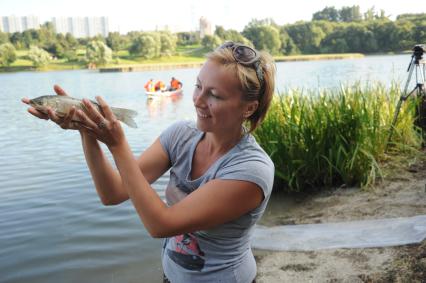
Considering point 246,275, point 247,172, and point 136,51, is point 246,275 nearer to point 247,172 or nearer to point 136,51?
point 247,172

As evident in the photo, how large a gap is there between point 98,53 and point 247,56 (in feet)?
280

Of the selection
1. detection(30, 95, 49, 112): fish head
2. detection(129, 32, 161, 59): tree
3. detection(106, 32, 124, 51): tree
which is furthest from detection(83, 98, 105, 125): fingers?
detection(106, 32, 124, 51): tree

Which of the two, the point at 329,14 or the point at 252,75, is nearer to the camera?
the point at 252,75

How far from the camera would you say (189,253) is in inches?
70.2

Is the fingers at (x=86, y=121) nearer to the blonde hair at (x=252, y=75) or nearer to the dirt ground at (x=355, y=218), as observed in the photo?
the blonde hair at (x=252, y=75)

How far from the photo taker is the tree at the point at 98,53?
82625 mm

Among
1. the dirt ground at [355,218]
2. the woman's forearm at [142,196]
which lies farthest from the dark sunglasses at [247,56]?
the dirt ground at [355,218]

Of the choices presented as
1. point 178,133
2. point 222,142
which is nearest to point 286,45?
point 178,133

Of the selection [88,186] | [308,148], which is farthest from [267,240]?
[88,186]

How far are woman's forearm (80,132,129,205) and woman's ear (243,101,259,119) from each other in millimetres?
590

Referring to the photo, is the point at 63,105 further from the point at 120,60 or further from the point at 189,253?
the point at 120,60

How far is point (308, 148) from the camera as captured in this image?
651 cm

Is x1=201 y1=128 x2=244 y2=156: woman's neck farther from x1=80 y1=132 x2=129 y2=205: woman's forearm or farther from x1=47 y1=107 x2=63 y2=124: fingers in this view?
x1=47 y1=107 x2=63 y2=124: fingers

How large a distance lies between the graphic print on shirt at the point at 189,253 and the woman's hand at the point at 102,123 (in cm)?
48
